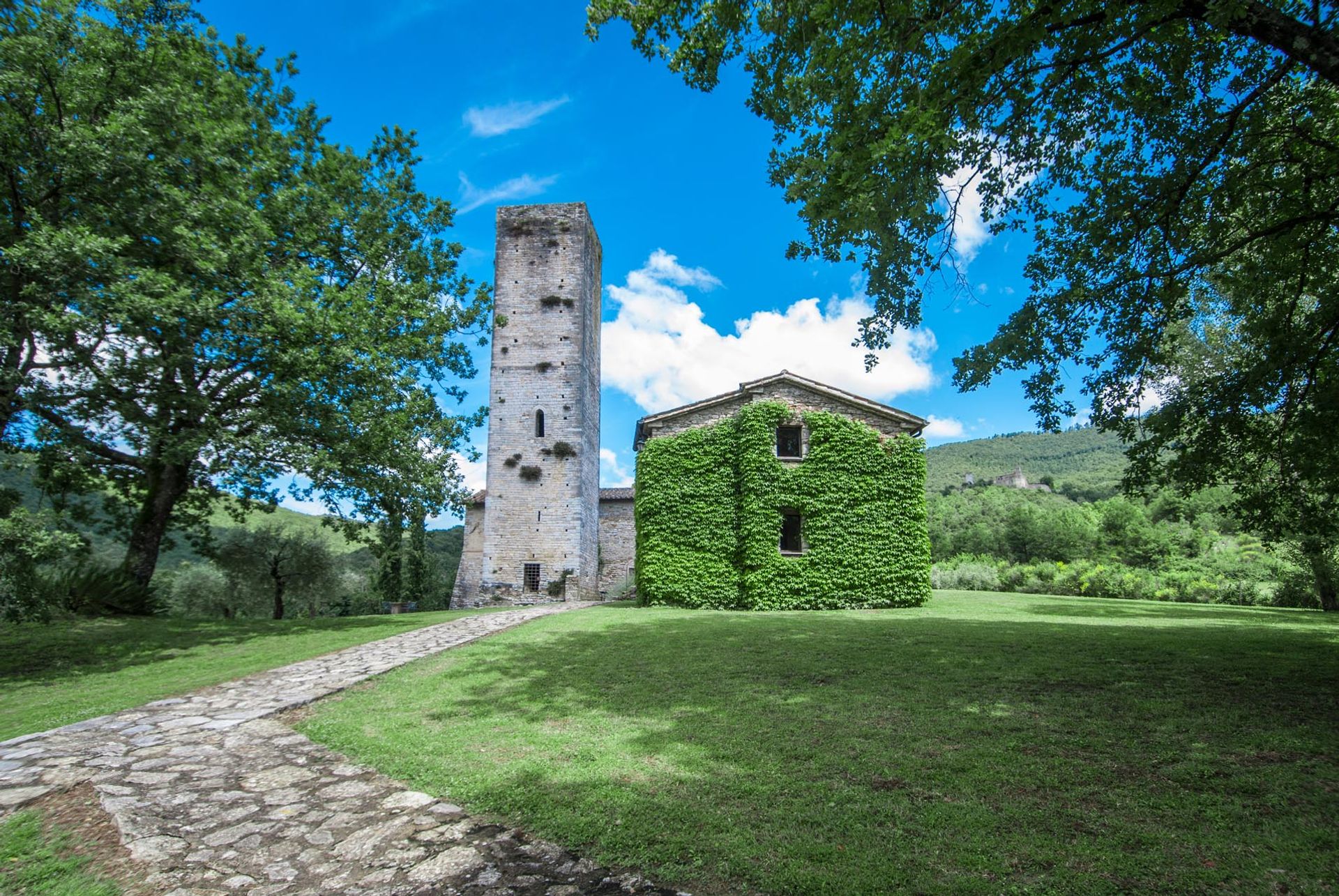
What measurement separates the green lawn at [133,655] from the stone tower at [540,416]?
28.9ft

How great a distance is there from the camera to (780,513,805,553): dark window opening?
18312 millimetres

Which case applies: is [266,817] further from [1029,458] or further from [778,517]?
[1029,458]

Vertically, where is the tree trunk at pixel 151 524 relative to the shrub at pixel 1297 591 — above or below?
above

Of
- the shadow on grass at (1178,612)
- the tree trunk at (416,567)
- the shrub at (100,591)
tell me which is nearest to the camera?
the shrub at (100,591)

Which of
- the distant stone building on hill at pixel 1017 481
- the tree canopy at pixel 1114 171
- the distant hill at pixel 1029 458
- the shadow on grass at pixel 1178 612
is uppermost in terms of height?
the distant hill at pixel 1029 458

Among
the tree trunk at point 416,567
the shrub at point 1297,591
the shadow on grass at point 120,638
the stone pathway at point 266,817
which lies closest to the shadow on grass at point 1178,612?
the shrub at point 1297,591

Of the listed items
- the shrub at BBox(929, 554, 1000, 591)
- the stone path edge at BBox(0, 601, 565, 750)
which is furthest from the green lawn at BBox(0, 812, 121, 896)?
the shrub at BBox(929, 554, 1000, 591)

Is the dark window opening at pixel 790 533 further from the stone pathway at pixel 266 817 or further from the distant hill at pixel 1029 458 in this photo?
the distant hill at pixel 1029 458

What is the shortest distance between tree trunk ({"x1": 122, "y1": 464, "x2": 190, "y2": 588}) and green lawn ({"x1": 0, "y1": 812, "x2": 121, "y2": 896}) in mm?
13935

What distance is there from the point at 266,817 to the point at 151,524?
49.4 feet

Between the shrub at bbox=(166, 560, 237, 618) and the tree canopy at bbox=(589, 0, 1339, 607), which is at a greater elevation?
the tree canopy at bbox=(589, 0, 1339, 607)

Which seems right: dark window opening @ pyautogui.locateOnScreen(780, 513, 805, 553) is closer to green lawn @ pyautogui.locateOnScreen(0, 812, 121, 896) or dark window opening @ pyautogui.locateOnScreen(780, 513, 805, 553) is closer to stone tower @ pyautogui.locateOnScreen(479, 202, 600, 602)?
stone tower @ pyautogui.locateOnScreen(479, 202, 600, 602)

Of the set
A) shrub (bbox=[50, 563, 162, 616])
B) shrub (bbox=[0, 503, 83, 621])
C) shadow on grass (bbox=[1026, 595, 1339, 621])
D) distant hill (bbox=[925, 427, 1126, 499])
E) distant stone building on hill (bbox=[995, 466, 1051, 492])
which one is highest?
distant hill (bbox=[925, 427, 1126, 499])

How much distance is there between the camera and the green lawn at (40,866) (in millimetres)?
2887
